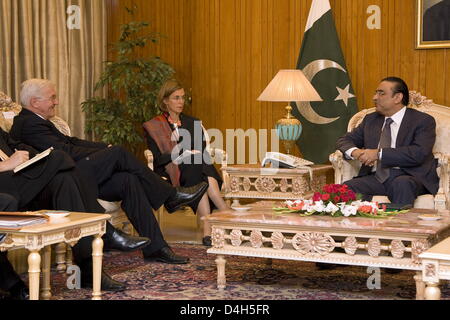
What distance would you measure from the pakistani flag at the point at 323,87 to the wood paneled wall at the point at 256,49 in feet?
0.61

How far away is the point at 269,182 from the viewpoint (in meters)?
5.68

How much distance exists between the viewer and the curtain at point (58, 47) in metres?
5.61

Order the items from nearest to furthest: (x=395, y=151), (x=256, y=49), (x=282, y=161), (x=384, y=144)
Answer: (x=395, y=151) → (x=384, y=144) → (x=282, y=161) → (x=256, y=49)

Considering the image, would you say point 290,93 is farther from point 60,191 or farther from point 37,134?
point 60,191

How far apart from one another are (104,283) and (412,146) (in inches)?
95.7

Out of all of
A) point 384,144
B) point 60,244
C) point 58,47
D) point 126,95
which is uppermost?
point 58,47

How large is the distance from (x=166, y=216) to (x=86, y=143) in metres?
2.08

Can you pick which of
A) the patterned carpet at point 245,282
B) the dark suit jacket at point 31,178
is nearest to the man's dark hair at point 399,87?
the patterned carpet at point 245,282

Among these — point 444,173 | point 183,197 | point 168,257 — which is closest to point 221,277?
point 168,257

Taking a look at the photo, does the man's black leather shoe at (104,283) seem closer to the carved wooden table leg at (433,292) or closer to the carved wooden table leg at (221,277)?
the carved wooden table leg at (221,277)

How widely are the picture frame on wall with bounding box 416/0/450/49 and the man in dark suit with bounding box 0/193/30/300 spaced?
3.90 meters

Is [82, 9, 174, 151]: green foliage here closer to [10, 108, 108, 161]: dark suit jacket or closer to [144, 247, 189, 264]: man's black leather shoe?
[10, 108, 108, 161]: dark suit jacket

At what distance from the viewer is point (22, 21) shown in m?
5.70

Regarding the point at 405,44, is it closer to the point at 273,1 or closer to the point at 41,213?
the point at 273,1
